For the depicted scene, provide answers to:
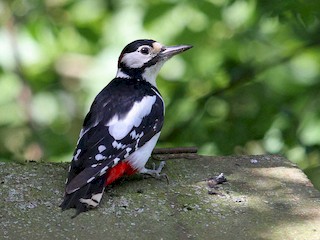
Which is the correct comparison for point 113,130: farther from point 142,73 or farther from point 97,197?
point 142,73

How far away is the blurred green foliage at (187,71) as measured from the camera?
4895 mm

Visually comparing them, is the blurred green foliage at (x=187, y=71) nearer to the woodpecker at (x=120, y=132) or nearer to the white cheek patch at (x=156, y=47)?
the white cheek patch at (x=156, y=47)

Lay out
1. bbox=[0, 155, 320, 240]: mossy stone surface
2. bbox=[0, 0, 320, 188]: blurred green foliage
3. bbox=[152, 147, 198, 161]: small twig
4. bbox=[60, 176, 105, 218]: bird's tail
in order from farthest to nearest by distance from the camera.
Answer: bbox=[0, 0, 320, 188]: blurred green foliage, bbox=[152, 147, 198, 161]: small twig, bbox=[60, 176, 105, 218]: bird's tail, bbox=[0, 155, 320, 240]: mossy stone surface

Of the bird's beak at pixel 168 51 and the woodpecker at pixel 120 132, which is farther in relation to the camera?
the bird's beak at pixel 168 51

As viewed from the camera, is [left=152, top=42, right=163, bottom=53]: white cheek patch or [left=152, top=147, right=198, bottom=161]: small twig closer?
[left=152, top=147, right=198, bottom=161]: small twig

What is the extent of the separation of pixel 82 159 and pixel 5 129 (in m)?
2.41

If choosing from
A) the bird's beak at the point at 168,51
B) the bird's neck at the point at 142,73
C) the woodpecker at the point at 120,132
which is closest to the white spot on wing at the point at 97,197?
the woodpecker at the point at 120,132

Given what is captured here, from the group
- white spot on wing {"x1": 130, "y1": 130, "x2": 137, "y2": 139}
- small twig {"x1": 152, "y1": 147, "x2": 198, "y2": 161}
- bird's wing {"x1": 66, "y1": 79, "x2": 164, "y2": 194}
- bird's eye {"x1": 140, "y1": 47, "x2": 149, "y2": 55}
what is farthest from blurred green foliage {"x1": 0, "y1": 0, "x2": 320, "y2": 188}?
white spot on wing {"x1": 130, "y1": 130, "x2": 137, "y2": 139}

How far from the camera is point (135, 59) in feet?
13.3

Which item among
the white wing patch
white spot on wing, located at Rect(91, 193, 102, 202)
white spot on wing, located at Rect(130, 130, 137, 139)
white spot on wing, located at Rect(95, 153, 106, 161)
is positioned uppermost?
the white wing patch

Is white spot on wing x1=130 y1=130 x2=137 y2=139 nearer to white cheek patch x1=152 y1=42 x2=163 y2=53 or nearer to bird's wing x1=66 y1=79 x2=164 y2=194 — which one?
Answer: bird's wing x1=66 y1=79 x2=164 y2=194

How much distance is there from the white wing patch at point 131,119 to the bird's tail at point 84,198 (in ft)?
1.03

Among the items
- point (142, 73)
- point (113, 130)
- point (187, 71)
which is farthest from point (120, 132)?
point (187, 71)

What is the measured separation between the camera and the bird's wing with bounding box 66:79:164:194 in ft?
10.6
